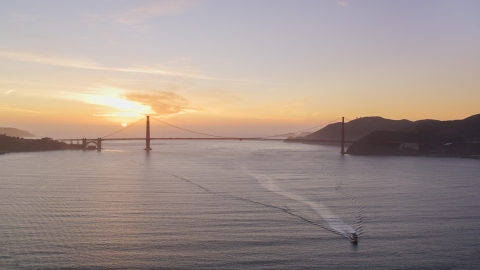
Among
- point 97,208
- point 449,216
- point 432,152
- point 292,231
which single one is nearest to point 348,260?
point 292,231

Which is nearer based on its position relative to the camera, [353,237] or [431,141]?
[353,237]

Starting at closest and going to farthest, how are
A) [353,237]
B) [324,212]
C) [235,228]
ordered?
[353,237] < [235,228] < [324,212]

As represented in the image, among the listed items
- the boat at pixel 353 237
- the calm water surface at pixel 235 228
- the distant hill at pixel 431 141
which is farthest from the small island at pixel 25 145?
the boat at pixel 353 237

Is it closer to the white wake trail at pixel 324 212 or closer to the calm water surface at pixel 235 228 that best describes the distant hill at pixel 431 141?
the calm water surface at pixel 235 228

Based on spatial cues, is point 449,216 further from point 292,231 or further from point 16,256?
point 16,256

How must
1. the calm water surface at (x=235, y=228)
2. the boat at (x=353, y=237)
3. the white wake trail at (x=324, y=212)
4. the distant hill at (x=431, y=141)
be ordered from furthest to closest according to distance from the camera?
the distant hill at (x=431, y=141), the white wake trail at (x=324, y=212), the boat at (x=353, y=237), the calm water surface at (x=235, y=228)

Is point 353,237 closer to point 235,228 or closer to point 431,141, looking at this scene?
point 235,228

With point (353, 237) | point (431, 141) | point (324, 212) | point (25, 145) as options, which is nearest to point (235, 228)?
point (353, 237)

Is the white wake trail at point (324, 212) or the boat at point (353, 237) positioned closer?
the boat at point (353, 237)

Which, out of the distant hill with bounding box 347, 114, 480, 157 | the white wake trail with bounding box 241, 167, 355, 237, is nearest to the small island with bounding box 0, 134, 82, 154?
the white wake trail with bounding box 241, 167, 355, 237
